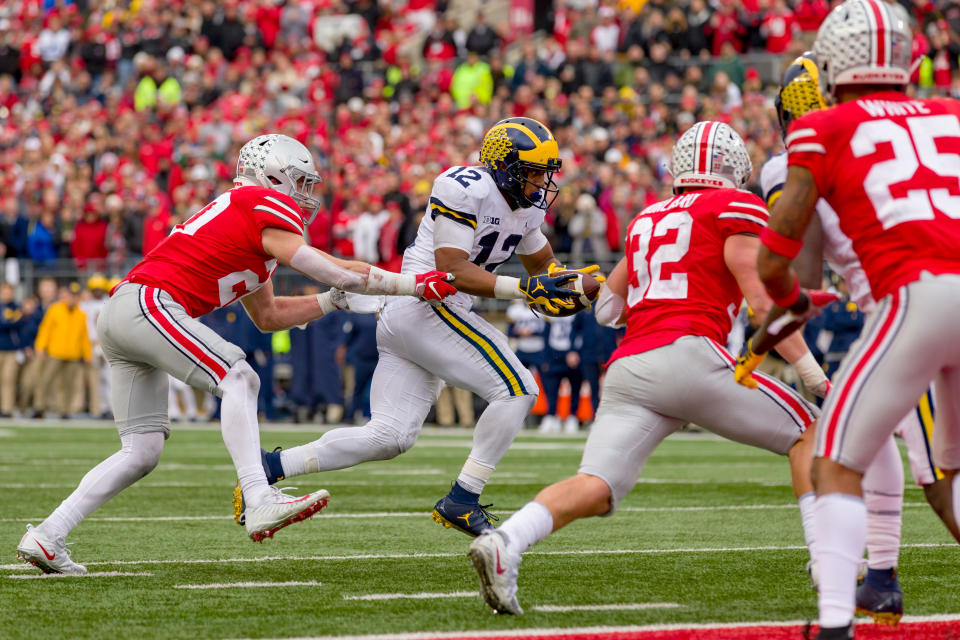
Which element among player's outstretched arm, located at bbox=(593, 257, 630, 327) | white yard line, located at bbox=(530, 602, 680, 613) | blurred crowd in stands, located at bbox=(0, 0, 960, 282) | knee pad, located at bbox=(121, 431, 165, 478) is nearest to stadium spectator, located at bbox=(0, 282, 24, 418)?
blurred crowd in stands, located at bbox=(0, 0, 960, 282)

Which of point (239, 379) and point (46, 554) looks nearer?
point (46, 554)

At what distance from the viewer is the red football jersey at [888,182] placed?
151 inches

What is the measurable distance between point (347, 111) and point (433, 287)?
15735 millimetres

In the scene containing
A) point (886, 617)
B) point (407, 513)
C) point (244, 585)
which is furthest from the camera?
point (407, 513)

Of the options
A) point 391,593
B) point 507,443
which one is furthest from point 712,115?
point 391,593

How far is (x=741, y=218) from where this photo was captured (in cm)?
486

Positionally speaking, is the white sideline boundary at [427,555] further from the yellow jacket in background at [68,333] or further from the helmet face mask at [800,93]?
the yellow jacket in background at [68,333]

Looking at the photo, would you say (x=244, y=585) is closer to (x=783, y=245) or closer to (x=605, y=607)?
(x=605, y=607)

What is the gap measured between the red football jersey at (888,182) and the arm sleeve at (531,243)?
284cm

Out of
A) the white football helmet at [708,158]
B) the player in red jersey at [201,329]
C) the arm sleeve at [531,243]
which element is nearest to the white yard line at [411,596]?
the player in red jersey at [201,329]

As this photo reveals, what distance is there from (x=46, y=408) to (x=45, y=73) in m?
8.11

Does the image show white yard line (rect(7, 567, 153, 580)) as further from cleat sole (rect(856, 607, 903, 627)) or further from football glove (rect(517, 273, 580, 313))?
cleat sole (rect(856, 607, 903, 627))

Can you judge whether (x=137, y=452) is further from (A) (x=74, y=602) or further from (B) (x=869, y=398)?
(B) (x=869, y=398)

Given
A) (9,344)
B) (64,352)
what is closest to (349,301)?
(64,352)
